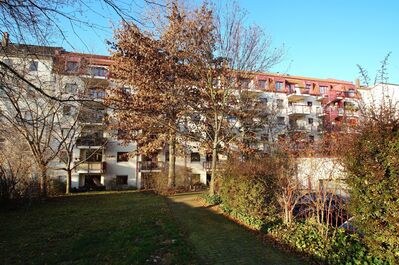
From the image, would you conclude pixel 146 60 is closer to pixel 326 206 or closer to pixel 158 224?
pixel 158 224

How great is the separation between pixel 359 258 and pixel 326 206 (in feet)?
6.69

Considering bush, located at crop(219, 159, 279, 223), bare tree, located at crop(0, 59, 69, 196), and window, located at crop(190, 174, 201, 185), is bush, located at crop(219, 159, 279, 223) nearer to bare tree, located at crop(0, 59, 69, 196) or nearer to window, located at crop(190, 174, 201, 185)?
bare tree, located at crop(0, 59, 69, 196)

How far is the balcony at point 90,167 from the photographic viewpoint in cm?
3000

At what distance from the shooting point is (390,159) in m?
5.02

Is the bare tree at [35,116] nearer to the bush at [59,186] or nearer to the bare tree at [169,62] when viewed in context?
the bush at [59,186]

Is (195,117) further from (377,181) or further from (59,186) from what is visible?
→ (59,186)

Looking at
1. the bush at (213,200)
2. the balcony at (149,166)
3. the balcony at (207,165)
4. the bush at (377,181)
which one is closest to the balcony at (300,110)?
the balcony at (207,165)

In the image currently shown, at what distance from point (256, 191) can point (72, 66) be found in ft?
60.9

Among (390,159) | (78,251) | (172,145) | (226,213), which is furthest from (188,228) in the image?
(172,145)

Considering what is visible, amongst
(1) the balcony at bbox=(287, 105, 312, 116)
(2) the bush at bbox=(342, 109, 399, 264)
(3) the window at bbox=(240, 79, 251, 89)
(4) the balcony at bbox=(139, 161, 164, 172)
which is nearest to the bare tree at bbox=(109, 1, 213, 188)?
(3) the window at bbox=(240, 79, 251, 89)

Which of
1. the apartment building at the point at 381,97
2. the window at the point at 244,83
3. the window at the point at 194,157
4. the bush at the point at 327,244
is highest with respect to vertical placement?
the window at the point at 244,83

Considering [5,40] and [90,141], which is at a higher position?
[5,40]

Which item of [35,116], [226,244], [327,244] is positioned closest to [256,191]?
[226,244]

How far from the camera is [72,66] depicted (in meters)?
21.9
